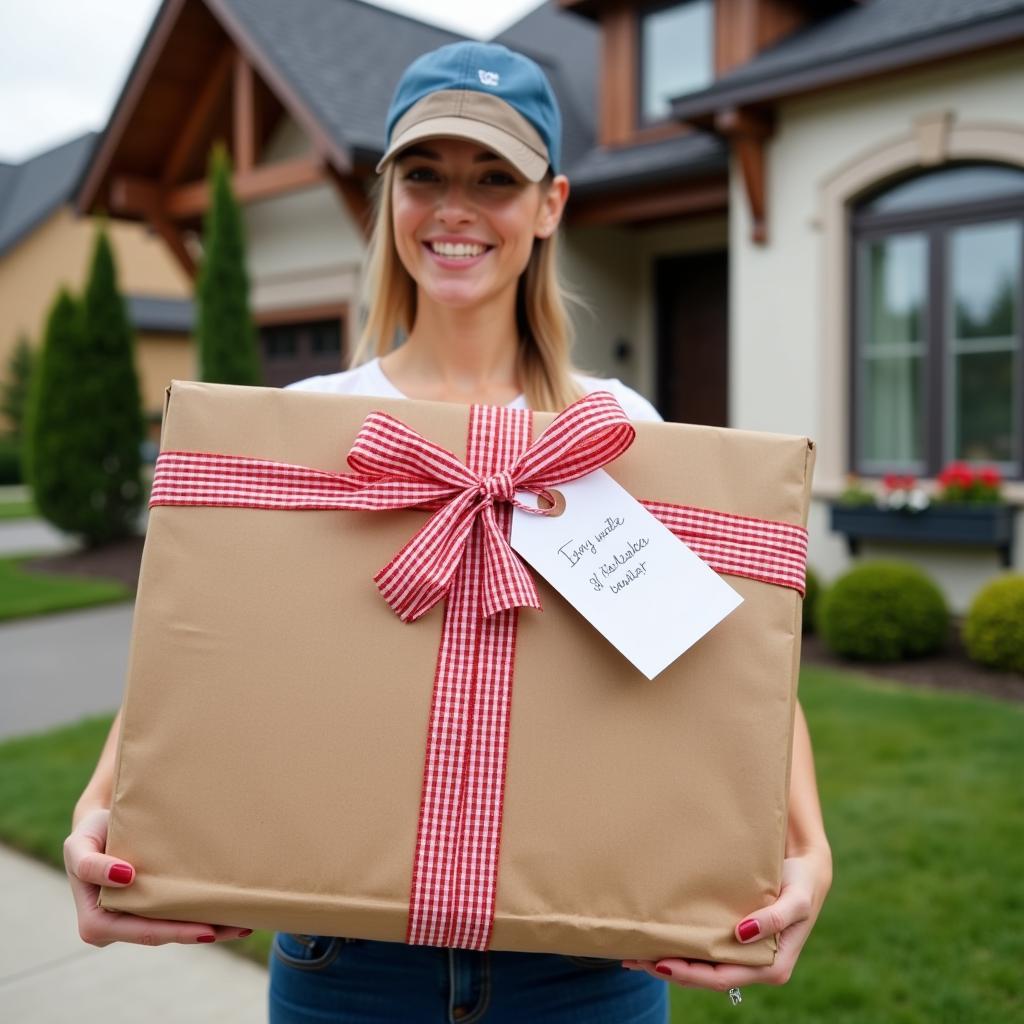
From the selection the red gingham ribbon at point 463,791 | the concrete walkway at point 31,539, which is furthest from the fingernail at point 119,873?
the concrete walkway at point 31,539

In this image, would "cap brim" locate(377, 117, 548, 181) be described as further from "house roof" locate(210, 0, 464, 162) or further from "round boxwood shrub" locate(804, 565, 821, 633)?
"house roof" locate(210, 0, 464, 162)

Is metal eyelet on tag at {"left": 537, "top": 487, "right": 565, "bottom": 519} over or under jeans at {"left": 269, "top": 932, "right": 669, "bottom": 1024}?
over

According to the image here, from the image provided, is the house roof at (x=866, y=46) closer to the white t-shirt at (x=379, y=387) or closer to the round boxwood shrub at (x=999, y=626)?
the round boxwood shrub at (x=999, y=626)

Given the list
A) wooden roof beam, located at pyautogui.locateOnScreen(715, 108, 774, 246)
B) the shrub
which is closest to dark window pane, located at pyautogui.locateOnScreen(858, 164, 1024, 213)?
wooden roof beam, located at pyautogui.locateOnScreen(715, 108, 774, 246)

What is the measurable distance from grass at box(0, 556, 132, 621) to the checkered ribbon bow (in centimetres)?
776

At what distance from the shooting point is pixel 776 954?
1.11 metres

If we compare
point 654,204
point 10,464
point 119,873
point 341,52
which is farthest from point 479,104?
point 10,464

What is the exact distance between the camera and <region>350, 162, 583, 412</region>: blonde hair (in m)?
1.57

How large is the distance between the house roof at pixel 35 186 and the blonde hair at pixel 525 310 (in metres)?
28.7

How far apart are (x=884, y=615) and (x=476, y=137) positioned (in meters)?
5.24

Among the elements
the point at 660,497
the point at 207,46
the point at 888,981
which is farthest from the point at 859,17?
the point at 660,497

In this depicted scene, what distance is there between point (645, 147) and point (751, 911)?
8321 millimetres

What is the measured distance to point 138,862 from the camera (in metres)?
1.11

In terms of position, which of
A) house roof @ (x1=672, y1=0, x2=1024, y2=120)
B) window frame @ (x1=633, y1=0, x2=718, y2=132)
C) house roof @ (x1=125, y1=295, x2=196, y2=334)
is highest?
house roof @ (x1=125, y1=295, x2=196, y2=334)
